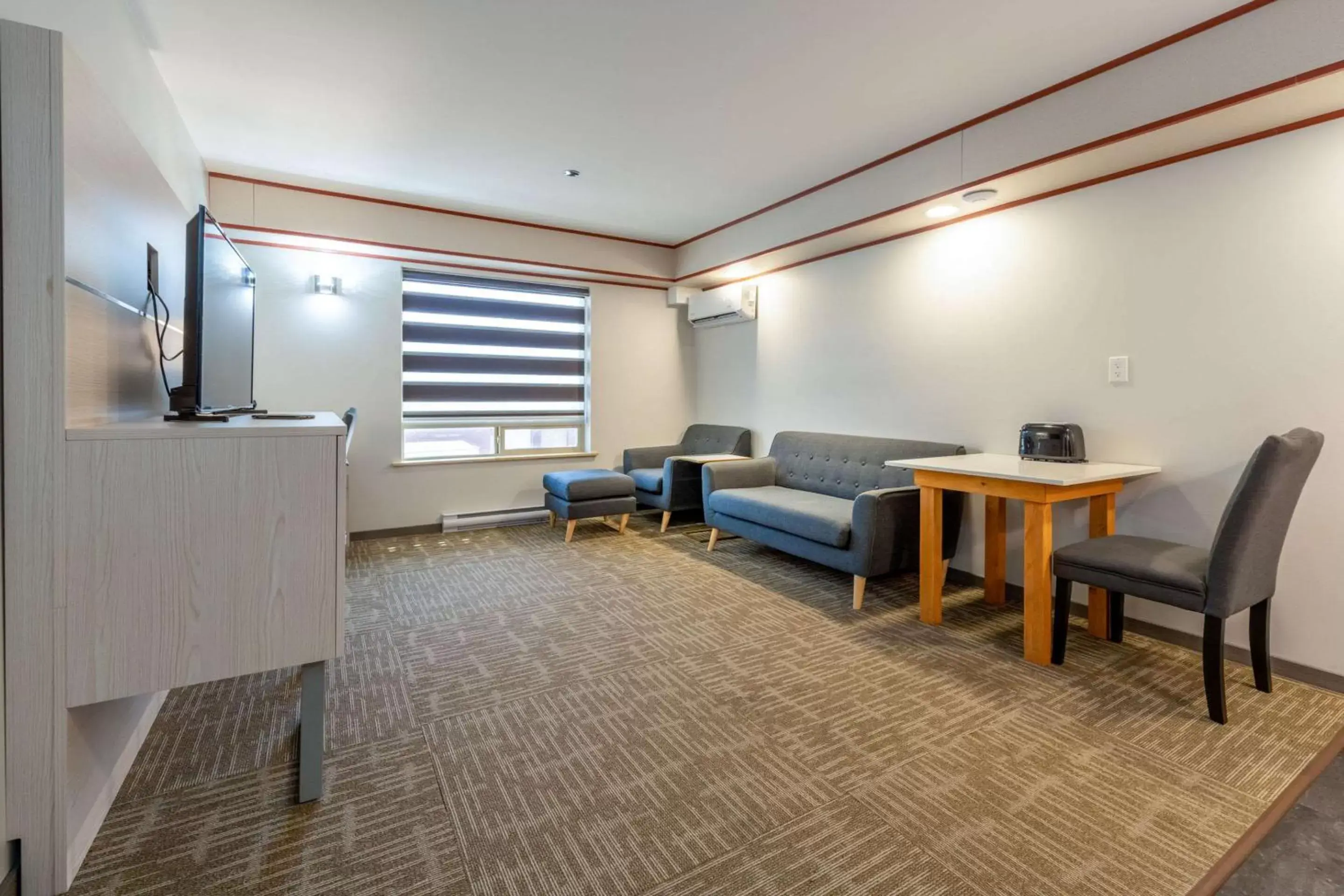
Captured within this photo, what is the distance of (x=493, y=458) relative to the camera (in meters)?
5.08

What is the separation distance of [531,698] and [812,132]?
10.3 ft

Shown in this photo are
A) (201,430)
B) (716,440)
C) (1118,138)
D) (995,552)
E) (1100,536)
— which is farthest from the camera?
(716,440)

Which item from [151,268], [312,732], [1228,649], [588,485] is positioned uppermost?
[151,268]

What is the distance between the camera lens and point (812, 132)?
320 cm

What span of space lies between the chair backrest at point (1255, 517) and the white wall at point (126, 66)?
3415 millimetres

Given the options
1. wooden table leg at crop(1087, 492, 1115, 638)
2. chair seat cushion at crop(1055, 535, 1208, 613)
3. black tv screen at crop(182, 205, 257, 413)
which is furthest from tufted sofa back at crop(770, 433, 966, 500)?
black tv screen at crop(182, 205, 257, 413)

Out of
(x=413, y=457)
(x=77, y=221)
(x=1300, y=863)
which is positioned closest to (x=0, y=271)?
(x=77, y=221)

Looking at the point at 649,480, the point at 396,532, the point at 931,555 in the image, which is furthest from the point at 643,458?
the point at 931,555

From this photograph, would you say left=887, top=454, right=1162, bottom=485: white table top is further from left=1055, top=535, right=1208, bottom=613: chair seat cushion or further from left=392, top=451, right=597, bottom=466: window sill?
left=392, top=451, right=597, bottom=466: window sill

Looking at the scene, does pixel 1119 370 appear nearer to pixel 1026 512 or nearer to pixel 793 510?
pixel 1026 512

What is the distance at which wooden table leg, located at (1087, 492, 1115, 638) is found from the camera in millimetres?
2736

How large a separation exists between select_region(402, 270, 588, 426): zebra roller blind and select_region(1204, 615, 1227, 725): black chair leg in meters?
4.60

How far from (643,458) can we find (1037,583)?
3639 millimetres

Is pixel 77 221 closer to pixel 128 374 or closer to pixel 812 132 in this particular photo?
pixel 128 374
